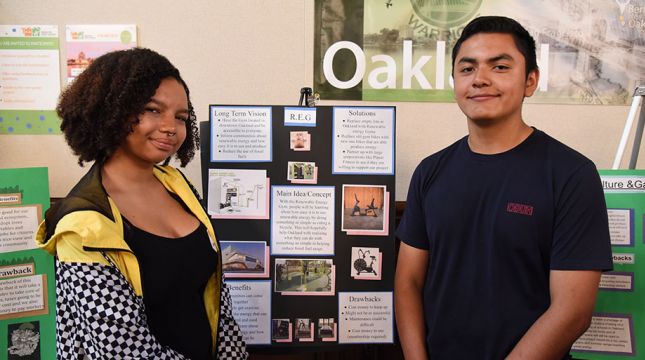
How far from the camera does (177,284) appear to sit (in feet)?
4.27

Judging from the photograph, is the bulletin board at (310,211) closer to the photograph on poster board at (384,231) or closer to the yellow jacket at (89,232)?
the photograph on poster board at (384,231)

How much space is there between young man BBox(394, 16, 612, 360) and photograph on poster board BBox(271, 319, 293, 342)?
0.60 metres

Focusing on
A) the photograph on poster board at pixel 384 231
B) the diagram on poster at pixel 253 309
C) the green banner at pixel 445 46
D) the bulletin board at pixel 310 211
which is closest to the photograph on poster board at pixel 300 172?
the bulletin board at pixel 310 211

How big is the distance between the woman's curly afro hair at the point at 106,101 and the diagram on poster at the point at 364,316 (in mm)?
1070

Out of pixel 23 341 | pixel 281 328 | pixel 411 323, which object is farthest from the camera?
pixel 281 328

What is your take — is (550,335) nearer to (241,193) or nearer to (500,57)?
(500,57)

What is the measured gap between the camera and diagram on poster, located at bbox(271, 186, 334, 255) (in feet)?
6.49

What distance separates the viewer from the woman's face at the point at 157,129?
4.21 feet

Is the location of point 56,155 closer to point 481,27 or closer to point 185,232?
point 185,232

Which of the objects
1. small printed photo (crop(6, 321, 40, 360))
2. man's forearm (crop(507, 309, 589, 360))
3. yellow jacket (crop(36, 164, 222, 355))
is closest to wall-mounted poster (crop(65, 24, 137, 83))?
small printed photo (crop(6, 321, 40, 360))

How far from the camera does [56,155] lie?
257 cm

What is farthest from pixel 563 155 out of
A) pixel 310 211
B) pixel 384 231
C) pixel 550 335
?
pixel 310 211

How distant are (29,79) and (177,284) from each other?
1800 millimetres

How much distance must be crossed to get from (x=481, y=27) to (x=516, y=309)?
77 centimetres
